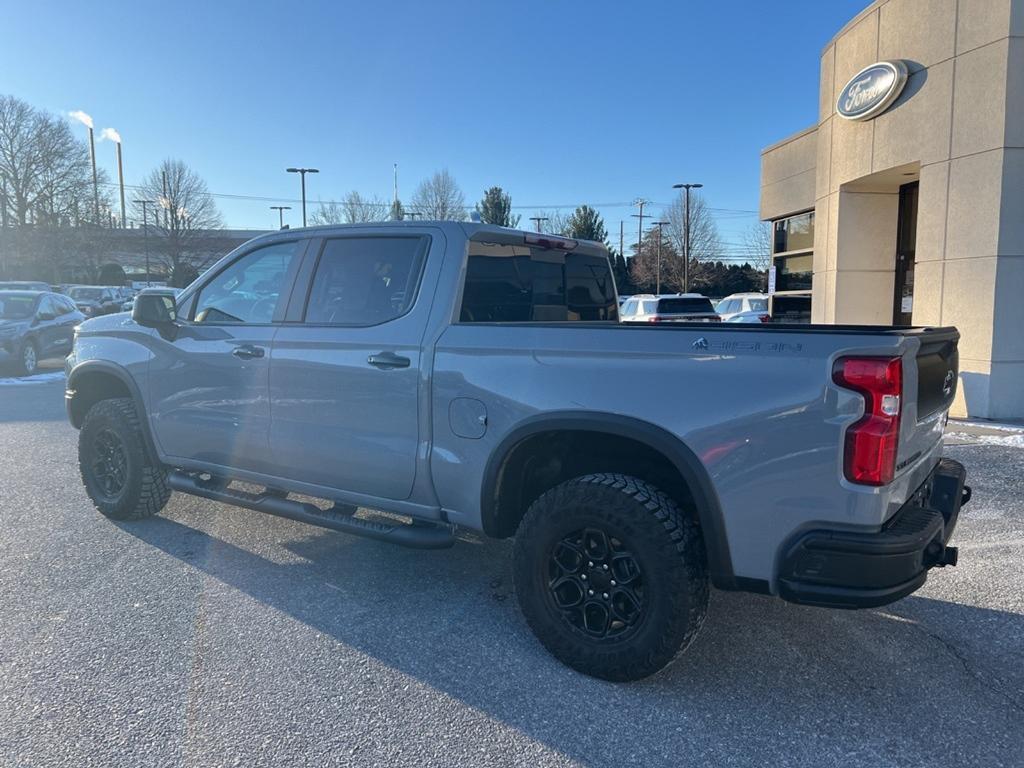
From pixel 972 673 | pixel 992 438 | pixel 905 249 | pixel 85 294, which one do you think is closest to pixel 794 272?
pixel 905 249

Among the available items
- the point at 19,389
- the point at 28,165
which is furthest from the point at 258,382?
the point at 28,165

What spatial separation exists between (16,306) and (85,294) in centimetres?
1751

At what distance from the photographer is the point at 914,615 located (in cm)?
392

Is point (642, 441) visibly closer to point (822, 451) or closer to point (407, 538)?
point (822, 451)

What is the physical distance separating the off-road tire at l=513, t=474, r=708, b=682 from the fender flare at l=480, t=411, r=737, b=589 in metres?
0.12

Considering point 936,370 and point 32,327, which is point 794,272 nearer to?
point 936,370

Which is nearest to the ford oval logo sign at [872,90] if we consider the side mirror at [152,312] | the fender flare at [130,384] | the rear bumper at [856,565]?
the rear bumper at [856,565]

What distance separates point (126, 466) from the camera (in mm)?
5207

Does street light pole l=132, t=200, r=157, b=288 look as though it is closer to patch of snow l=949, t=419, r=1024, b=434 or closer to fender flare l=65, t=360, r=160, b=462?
fender flare l=65, t=360, r=160, b=462

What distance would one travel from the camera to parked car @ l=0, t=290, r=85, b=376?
13943mm

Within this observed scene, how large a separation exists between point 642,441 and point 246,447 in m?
2.56

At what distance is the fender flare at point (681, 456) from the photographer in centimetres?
293

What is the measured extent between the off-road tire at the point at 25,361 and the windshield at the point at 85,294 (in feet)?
57.0

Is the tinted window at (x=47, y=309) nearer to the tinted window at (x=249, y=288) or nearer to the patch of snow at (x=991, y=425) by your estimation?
the tinted window at (x=249, y=288)
